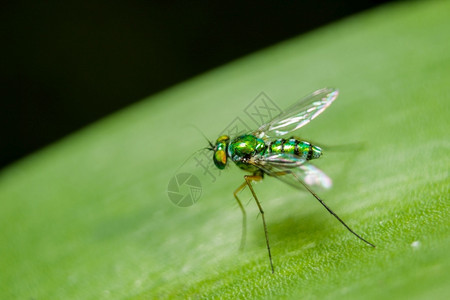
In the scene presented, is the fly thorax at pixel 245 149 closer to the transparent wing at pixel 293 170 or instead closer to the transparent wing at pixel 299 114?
the transparent wing at pixel 293 170

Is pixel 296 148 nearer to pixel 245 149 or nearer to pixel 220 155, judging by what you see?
pixel 245 149

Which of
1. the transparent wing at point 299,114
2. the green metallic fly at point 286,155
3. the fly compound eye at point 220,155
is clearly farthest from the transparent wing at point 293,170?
the transparent wing at point 299,114

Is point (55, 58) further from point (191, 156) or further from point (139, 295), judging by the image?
point (139, 295)

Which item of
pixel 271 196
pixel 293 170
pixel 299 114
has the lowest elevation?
pixel 271 196

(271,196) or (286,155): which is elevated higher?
→ (286,155)

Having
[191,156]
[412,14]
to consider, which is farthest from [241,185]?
[412,14]

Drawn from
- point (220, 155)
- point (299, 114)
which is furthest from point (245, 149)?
point (299, 114)
